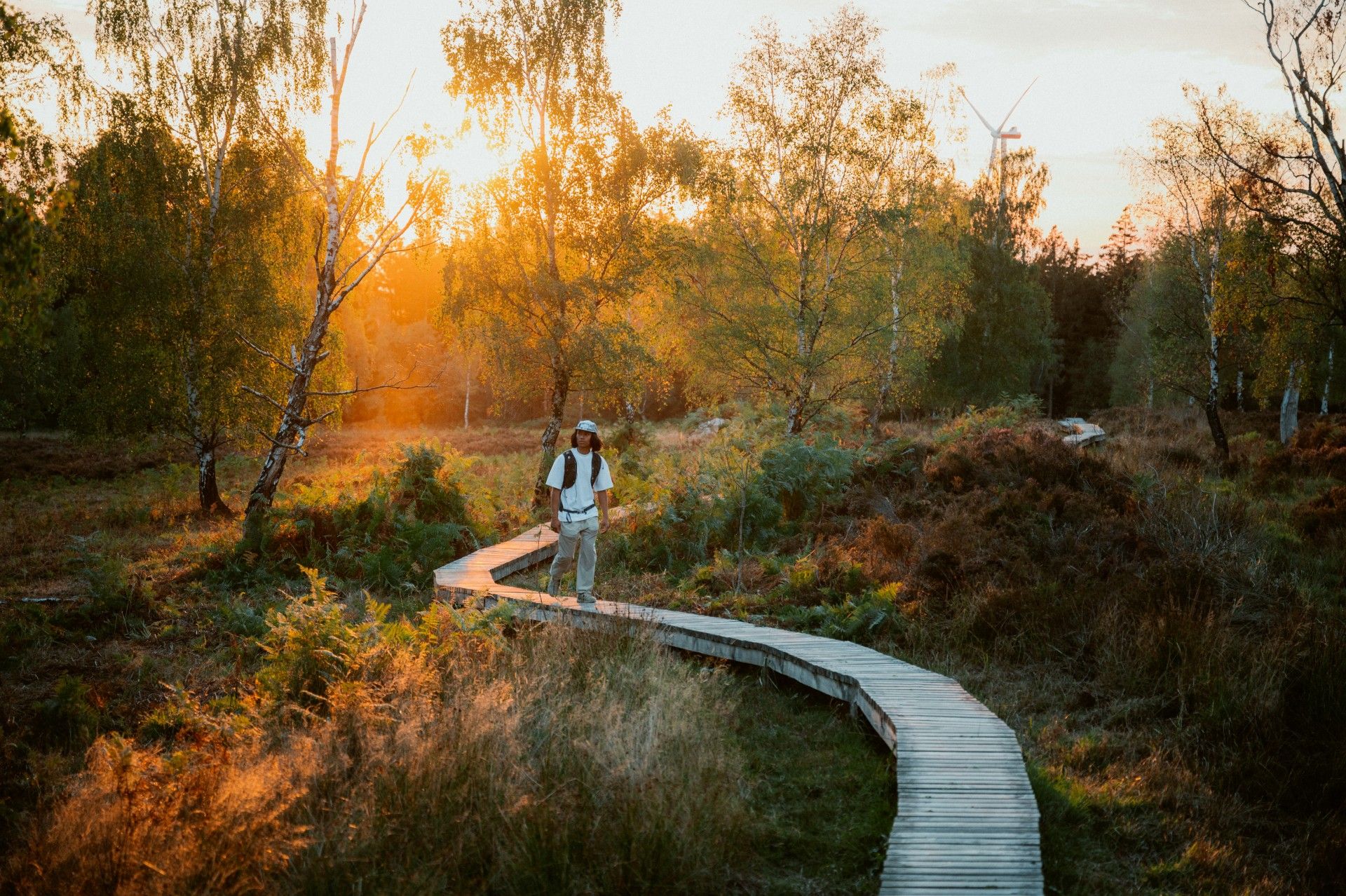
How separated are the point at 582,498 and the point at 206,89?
13631 millimetres

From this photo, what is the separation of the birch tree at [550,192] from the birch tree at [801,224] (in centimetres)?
347

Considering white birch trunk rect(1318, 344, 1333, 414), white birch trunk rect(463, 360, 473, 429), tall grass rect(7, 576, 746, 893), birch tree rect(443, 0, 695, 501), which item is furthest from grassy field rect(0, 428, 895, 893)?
white birch trunk rect(463, 360, 473, 429)

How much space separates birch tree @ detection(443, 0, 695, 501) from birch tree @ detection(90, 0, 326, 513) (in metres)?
3.26

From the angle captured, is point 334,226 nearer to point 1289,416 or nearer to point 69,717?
point 69,717

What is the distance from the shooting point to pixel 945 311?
3688 cm

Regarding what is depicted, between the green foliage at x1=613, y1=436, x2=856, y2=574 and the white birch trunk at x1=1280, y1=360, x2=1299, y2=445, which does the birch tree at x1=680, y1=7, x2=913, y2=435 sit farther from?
the white birch trunk at x1=1280, y1=360, x2=1299, y2=445

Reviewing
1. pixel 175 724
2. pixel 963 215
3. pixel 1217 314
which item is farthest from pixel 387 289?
pixel 175 724

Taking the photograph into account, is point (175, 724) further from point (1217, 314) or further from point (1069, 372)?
point (1069, 372)

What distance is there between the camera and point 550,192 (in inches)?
777

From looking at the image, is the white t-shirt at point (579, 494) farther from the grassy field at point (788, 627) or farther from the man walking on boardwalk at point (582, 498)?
the grassy field at point (788, 627)

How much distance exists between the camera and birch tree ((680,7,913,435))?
941 inches

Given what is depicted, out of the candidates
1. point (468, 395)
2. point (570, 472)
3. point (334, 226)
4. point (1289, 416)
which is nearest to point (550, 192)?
point (334, 226)

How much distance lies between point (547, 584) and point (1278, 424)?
28774 mm

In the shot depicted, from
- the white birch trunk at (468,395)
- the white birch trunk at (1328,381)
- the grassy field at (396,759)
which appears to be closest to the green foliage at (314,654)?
the grassy field at (396,759)
